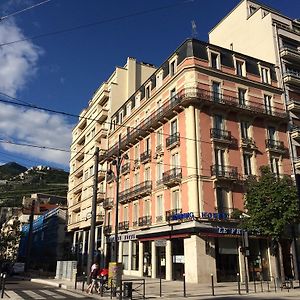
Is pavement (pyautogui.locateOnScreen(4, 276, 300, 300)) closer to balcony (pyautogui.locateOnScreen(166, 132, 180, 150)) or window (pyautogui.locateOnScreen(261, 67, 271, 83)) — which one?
balcony (pyautogui.locateOnScreen(166, 132, 180, 150))

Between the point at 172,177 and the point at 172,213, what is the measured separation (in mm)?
2993

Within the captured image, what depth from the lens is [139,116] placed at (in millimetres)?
41562

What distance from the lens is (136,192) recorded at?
126 ft

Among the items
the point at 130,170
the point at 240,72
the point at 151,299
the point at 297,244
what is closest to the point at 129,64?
the point at 130,170

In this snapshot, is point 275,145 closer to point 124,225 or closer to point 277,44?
point 277,44

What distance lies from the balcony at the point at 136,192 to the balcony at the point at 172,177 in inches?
146

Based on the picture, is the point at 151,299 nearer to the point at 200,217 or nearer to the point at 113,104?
the point at 200,217

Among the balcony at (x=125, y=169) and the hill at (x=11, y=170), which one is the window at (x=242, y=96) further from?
the hill at (x=11, y=170)

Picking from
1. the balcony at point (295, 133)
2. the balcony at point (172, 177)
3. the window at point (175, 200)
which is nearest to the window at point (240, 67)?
the balcony at point (295, 133)

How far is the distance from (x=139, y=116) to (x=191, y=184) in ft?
47.1

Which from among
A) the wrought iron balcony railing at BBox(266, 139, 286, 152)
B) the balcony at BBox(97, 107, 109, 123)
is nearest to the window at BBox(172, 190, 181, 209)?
the wrought iron balcony railing at BBox(266, 139, 286, 152)

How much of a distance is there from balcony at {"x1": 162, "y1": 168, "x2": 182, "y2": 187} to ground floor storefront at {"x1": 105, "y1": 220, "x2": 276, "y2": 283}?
11.4 feet

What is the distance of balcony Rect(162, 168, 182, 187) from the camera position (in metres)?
31.1

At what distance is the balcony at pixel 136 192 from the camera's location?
36.6 meters
